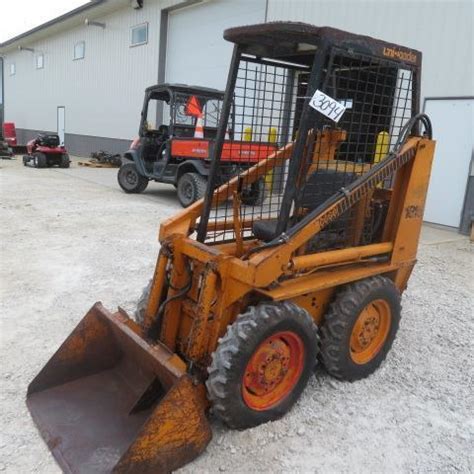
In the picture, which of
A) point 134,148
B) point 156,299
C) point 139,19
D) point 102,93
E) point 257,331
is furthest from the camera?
point 102,93

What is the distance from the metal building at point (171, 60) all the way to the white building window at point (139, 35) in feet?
0.10

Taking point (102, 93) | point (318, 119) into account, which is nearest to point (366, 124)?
point (318, 119)

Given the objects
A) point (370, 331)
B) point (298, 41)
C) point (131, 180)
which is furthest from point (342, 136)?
point (131, 180)

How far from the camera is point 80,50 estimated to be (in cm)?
1922

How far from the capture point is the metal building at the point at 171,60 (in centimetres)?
778

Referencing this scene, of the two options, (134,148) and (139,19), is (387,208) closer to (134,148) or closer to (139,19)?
(134,148)

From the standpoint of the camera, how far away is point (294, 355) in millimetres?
2627

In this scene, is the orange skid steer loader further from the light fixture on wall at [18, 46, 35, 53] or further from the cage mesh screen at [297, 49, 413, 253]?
the light fixture on wall at [18, 46, 35, 53]

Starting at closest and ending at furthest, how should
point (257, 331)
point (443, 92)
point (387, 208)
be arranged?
point (257, 331)
point (387, 208)
point (443, 92)

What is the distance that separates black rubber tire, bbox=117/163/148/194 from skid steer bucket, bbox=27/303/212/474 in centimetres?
751

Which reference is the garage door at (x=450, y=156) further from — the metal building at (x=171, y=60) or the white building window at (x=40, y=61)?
the white building window at (x=40, y=61)

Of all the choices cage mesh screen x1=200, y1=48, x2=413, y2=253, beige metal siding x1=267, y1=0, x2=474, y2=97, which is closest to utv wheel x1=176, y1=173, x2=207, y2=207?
beige metal siding x1=267, y1=0, x2=474, y2=97

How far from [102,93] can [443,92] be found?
13.4 metres

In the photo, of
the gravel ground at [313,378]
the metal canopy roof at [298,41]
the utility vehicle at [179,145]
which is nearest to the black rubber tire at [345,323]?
the gravel ground at [313,378]
